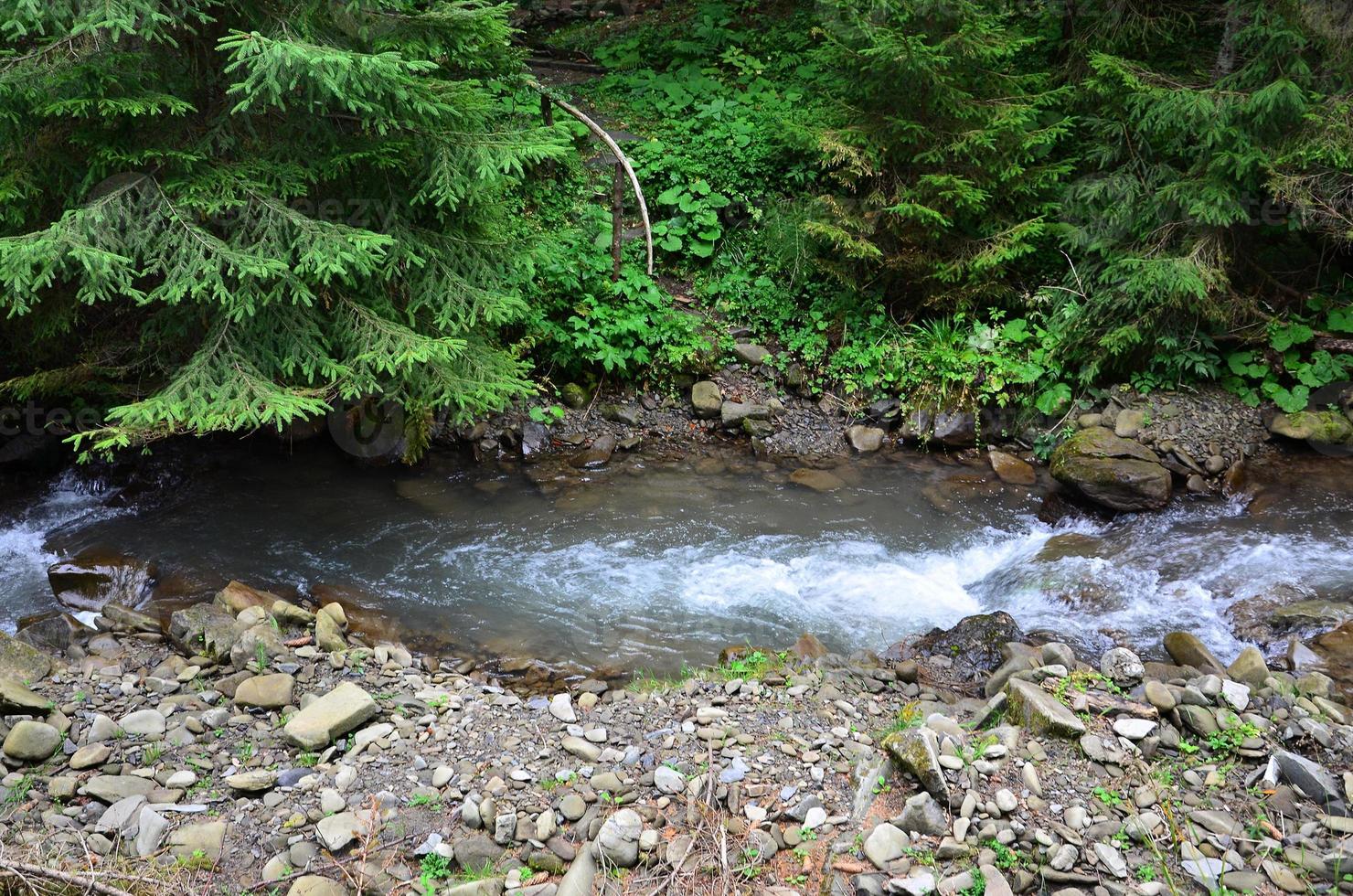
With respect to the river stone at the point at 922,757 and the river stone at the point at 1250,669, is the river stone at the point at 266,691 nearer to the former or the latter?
the river stone at the point at 922,757

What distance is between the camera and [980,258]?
29.4 ft

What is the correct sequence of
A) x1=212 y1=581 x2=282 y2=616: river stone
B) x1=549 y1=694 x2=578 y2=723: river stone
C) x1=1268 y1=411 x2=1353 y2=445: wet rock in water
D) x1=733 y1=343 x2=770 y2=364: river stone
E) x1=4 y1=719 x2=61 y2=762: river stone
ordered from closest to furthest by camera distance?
1. x1=4 y1=719 x2=61 y2=762: river stone
2. x1=549 y1=694 x2=578 y2=723: river stone
3. x1=212 y1=581 x2=282 y2=616: river stone
4. x1=1268 y1=411 x2=1353 y2=445: wet rock in water
5. x1=733 y1=343 x2=770 y2=364: river stone

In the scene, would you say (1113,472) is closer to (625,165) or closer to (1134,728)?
(1134,728)

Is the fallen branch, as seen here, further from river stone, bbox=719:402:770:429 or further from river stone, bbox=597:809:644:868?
river stone, bbox=719:402:770:429

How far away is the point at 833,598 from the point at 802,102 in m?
8.17

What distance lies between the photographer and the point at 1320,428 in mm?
8344

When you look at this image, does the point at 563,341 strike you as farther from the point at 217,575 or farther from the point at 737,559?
the point at 217,575

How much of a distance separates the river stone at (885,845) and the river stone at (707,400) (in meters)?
6.52

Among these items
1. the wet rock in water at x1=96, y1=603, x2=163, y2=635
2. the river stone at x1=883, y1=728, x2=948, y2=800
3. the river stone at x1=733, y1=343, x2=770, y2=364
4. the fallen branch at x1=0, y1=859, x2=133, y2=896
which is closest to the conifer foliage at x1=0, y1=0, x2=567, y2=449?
the wet rock in water at x1=96, y1=603, x2=163, y2=635

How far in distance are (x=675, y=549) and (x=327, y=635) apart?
123 inches

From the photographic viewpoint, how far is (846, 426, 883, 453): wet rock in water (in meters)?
9.52

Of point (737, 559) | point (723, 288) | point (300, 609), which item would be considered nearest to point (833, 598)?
point (737, 559)

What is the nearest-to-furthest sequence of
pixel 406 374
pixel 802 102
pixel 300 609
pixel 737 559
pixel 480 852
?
pixel 480 852
pixel 300 609
pixel 406 374
pixel 737 559
pixel 802 102

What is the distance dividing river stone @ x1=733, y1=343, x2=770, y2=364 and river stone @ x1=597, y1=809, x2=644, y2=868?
22.9 feet
